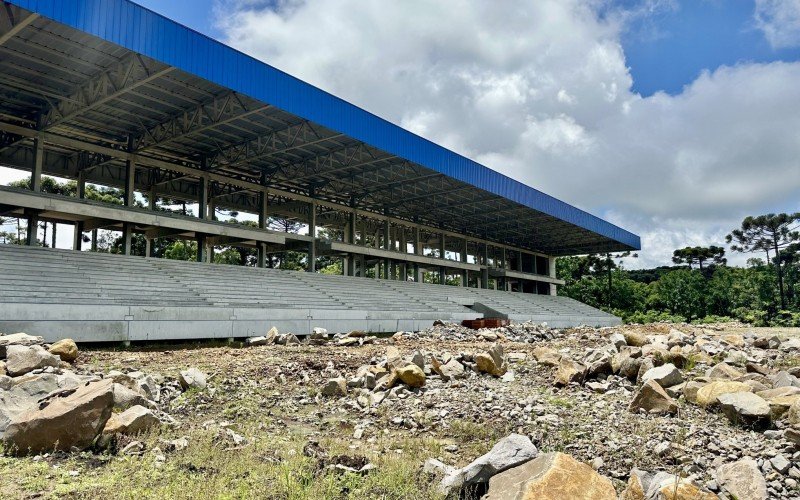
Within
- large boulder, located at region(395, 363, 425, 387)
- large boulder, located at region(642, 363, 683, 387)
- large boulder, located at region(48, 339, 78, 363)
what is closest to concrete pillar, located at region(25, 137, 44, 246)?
large boulder, located at region(48, 339, 78, 363)

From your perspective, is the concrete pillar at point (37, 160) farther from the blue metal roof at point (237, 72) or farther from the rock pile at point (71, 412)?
the rock pile at point (71, 412)

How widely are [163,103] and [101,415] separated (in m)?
19.0

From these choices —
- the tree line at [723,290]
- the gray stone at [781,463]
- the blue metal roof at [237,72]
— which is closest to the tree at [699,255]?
the tree line at [723,290]

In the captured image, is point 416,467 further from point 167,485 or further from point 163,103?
point 163,103

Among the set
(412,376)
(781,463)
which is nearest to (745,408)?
(781,463)

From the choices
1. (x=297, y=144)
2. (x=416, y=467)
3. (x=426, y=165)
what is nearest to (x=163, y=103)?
Result: (x=297, y=144)

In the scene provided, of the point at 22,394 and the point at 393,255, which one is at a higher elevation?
the point at 393,255

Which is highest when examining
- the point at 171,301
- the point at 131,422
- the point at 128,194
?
the point at 128,194

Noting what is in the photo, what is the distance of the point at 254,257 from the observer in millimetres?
66250

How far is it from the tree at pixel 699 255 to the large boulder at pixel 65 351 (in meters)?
96.7

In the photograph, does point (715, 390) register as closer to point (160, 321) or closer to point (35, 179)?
point (160, 321)

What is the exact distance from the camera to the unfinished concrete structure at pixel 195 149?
1748cm

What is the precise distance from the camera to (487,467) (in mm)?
5453

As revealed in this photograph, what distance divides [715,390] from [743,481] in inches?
138
